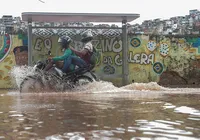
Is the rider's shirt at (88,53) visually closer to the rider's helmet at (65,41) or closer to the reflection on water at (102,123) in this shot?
the rider's helmet at (65,41)

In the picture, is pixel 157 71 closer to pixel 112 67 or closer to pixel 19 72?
pixel 112 67

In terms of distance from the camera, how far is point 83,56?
20250 mm

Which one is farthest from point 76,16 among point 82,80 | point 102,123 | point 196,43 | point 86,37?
point 102,123

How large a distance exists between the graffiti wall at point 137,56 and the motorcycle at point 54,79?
9.24ft

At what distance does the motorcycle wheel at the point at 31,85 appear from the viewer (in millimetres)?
16938

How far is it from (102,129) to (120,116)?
1.60 meters

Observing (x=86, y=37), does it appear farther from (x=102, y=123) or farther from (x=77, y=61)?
(x=102, y=123)

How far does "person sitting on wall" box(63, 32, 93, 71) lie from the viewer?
64.9 ft

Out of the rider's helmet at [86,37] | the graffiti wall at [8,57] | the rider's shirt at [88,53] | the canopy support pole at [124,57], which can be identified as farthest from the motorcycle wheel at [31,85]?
the canopy support pole at [124,57]

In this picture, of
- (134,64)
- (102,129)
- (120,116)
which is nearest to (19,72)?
(134,64)

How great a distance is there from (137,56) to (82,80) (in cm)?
541

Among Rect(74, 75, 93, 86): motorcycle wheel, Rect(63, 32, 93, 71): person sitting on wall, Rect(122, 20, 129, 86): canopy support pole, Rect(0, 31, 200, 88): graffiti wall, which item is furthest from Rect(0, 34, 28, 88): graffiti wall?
Rect(122, 20, 129, 86): canopy support pole

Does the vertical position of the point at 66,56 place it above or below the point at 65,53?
below

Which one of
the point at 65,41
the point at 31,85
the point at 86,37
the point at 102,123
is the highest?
the point at 86,37
